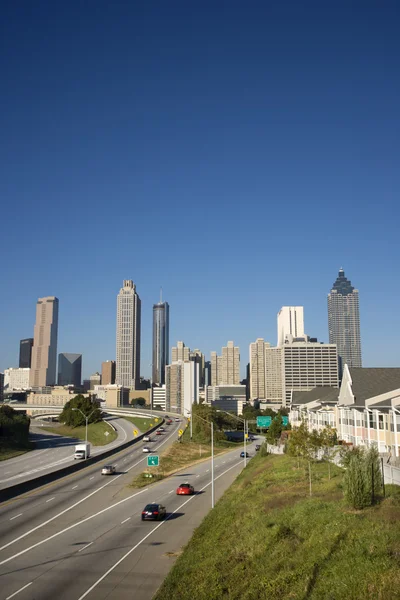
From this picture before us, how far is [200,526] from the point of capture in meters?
Answer: 35.8

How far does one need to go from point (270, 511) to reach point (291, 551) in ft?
30.9

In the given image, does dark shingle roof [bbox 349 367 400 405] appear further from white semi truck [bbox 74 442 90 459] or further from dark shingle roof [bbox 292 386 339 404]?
white semi truck [bbox 74 442 90 459]

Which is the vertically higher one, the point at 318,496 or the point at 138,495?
the point at 318,496

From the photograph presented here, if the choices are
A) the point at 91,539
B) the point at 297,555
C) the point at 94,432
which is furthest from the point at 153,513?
the point at 94,432

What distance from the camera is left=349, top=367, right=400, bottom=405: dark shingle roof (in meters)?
54.4

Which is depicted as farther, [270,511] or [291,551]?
[270,511]

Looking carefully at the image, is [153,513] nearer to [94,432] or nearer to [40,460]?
[40,460]

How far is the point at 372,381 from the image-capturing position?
191 feet

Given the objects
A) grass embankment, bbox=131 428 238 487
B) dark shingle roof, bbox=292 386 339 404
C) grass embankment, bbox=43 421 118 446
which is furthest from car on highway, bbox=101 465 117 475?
grass embankment, bbox=43 421 118 446

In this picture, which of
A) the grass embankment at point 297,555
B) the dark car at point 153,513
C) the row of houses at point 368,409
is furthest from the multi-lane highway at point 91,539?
the row of houses at point 368,409

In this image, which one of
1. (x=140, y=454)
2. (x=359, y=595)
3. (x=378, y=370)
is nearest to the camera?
(x=359, y=595)

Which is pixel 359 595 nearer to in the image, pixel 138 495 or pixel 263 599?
pixel 263 599

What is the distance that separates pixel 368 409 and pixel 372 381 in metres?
5.78

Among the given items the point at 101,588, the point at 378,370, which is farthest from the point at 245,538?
the point at 378,370
